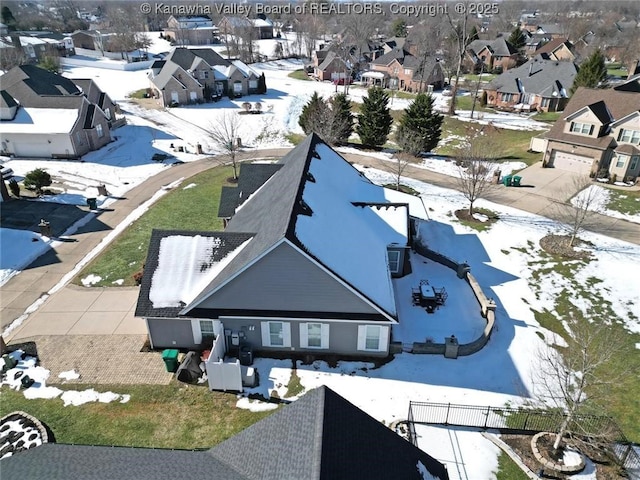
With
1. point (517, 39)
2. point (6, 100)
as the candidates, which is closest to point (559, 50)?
point (517, 39)

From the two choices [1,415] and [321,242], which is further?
[321,242]

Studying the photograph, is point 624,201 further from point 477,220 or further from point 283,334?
point 283,334

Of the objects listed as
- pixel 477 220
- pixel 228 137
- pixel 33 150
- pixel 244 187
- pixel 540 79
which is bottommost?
pixel 477 220

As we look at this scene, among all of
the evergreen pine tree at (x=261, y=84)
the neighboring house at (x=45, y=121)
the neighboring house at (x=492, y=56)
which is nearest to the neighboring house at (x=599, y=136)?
the evergreen pine tree at (x=261, y=84)

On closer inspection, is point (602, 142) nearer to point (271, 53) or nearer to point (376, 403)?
point (376, 403)

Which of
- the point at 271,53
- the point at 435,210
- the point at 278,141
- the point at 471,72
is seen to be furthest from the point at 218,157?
the point at 271,53

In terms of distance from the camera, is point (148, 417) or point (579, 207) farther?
point (579, 207)

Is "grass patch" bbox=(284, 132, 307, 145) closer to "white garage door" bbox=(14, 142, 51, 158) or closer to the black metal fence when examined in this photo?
"white garage door" bbox=(14, 142, 51, 158)
